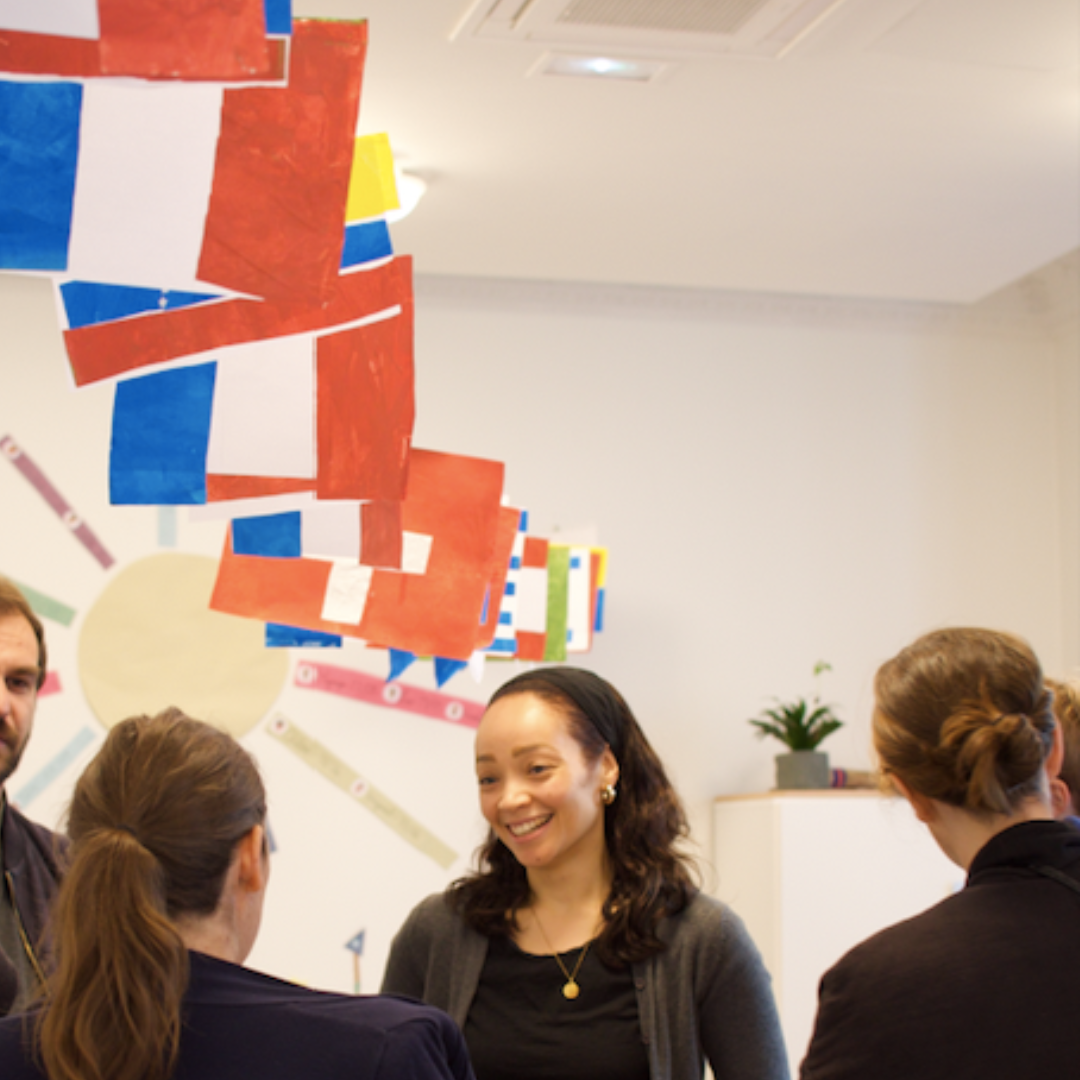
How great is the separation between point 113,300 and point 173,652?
9.39ft

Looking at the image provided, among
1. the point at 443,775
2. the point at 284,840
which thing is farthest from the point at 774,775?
the point at 284,840

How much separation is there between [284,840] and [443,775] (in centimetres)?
48

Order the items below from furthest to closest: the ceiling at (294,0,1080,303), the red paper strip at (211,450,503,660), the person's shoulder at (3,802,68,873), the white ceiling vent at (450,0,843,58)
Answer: the ceiling at (294,0,1080,303)
the white ceiling vent at (450,0,843,58)
the person's shoulder at (3,802,68,873)
the red paper strip at (211,450,503,660)

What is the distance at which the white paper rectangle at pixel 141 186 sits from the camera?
3.11 feet

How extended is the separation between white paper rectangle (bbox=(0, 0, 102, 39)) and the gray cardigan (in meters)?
1.20

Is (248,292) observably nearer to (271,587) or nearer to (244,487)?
(244,487)

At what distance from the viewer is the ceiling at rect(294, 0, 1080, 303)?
8.34 feet

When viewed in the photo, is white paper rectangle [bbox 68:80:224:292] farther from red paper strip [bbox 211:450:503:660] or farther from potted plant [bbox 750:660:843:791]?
potted plant [bbox 750:660:843:791]

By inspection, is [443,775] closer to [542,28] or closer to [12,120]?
[542,28]

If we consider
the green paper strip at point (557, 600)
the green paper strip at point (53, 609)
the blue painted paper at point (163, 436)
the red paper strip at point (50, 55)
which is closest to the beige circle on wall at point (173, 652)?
the green paper strip at point (53, 609)

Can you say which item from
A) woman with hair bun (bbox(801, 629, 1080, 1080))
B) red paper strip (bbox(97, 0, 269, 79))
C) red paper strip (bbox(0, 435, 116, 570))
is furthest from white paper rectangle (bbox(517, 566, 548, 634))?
red paper strip (bbox(0, 435, 116, 570))

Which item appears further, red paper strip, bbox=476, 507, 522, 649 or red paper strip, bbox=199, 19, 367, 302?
red paper strip, bbox=476, 507, 522, 649

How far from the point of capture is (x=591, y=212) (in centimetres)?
349

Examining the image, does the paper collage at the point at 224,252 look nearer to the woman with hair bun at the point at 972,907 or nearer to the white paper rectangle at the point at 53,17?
the white paper rectangle at the point at 53,17
